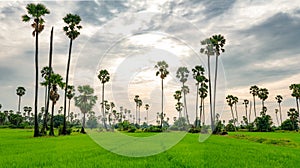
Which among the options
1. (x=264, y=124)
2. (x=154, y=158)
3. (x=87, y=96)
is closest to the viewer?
(x=154, y=158)

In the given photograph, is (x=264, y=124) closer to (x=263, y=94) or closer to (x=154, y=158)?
(x=263, y=94)

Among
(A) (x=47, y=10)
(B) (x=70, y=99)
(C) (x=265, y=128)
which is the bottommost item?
(C) (x=265, y=128)

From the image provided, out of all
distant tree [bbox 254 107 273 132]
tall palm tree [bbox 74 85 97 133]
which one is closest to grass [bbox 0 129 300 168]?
tall palm tree [bbox 74 85 97 133]

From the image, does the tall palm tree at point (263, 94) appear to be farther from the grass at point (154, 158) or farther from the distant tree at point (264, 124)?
the grass at point (154, 158)

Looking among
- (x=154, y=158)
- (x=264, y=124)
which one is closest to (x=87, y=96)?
(x=154, y=158)

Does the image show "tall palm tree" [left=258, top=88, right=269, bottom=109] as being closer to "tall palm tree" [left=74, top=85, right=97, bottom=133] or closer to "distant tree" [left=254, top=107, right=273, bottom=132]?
"distant tree" [left=254, top=107, right=273, bottom=132]

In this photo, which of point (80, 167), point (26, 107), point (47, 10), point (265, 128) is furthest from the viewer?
point (26, 107)

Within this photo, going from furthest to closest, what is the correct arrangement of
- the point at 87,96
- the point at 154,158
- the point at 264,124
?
the point at 264,124 → the point at 87,96 → the point at 154,158

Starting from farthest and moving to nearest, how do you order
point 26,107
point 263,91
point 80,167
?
point 26,107
point 263,91
point 80,167

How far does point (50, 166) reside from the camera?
12562mm

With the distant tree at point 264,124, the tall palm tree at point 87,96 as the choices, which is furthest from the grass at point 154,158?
the distant tree at point 264,124

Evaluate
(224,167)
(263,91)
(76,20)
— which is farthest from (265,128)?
(224,167)

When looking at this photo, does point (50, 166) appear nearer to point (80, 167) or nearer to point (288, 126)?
point (80, 167)

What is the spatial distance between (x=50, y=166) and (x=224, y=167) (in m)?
7.38
